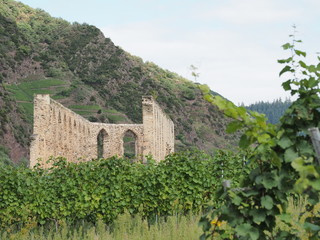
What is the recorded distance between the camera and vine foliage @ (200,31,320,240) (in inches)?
161

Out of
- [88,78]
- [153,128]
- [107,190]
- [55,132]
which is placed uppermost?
[88,78]

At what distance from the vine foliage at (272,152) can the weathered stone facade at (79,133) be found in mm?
19019

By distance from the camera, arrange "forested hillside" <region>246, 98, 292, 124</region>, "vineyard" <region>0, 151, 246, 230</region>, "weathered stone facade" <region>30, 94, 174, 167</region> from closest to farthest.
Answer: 1. "vineyard" <region>0, 151, 246, 230</region>
2. "weathered stone facade" <region>30, 94, 174, 167</region>
3. "forested hillside" <region>246, 98, 292, 124</region>

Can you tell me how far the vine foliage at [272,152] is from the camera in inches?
161

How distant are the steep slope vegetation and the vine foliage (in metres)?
49.2

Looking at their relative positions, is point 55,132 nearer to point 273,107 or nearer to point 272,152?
point 272,152

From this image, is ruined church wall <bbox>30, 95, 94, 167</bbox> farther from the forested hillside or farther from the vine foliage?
the forested hillside

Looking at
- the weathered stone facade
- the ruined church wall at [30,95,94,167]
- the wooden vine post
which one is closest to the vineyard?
the ruined church wall at [30,95,94,167]

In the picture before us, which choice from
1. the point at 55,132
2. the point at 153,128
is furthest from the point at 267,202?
the point at 153,128

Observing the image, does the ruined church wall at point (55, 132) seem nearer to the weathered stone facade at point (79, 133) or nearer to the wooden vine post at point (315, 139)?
the weathered stone facade at point (79, 133)

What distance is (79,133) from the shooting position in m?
35.8

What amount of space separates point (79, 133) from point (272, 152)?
3215 cm

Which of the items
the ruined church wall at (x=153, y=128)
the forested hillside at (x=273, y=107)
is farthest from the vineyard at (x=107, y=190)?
the forested hillside at (x=273, y=107)

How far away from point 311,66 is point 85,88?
64294 mm
